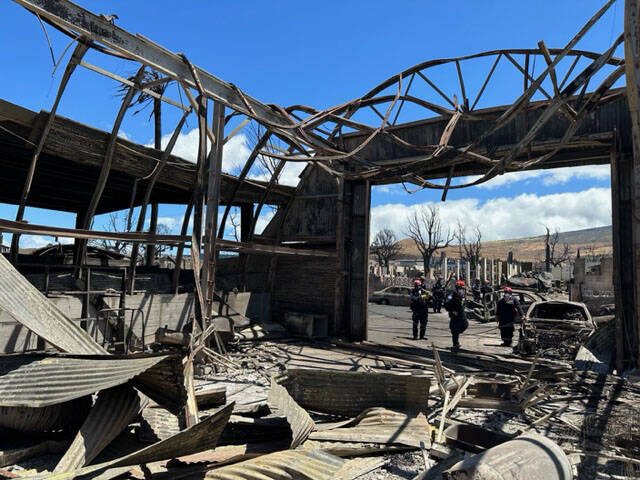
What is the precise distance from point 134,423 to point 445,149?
694 centimetres

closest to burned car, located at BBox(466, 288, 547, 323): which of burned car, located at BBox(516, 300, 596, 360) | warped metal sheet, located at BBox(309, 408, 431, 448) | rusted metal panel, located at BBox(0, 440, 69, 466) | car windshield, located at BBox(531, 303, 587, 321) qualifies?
car windshield, located at BBox(531, 303, 587, 321)

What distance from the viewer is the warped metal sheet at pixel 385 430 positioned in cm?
467

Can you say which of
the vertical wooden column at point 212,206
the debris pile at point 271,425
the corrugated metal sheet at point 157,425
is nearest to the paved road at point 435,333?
the debris pile at point 271,425

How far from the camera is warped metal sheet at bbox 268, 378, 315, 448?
4281 mm

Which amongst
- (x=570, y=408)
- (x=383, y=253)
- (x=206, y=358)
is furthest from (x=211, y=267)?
(x=383, y=253)

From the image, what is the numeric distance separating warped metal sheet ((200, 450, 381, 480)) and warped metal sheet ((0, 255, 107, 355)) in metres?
2.13

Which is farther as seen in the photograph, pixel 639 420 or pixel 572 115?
pixel 572 115

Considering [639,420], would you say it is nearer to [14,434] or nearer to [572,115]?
[572,115]

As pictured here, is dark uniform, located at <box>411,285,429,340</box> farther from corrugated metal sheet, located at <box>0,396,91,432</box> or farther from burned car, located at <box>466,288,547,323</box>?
corrugated metal sheet, located at <box>0,396,91,432</box>

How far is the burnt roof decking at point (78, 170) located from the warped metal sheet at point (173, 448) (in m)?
7.14

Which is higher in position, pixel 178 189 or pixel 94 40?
pixel 94 40

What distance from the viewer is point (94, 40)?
6.50 metres

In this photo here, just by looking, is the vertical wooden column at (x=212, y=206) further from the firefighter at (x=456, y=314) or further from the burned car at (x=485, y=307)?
the burned car at (x=485, y=307)

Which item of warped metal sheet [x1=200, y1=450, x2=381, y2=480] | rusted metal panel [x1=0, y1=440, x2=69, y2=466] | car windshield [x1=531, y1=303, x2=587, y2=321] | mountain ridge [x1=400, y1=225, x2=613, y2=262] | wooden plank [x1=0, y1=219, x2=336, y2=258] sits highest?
mountain ridge [x1=400, y1=225, x2=613, y2=262]
